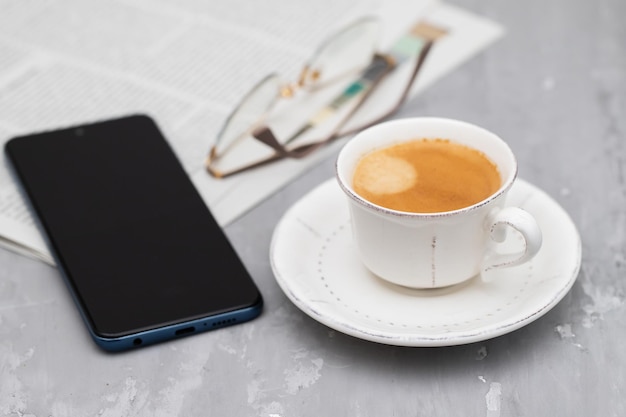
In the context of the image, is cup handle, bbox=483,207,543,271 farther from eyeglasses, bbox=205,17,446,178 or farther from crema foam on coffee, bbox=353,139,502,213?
eyeglasses, bbox=205,17,446,178

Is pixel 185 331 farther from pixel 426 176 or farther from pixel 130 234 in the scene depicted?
pixel 426 176

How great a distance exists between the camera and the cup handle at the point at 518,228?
0.64 meters

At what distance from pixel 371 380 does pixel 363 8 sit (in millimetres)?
560

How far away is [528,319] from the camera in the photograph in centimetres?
63

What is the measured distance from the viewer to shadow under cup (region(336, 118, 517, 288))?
0.64m

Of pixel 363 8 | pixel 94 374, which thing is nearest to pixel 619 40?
pixel 363 8

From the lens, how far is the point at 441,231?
0.64m

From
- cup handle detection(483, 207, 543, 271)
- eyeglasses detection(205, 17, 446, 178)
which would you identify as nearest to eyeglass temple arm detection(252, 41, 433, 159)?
eyeglasses detection(205, 17, 446, 178)

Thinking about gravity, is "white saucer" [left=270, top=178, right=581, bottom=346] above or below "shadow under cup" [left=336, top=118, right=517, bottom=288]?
below

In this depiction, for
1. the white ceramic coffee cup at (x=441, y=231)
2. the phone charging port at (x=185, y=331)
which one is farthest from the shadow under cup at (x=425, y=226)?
the phone charging port at (x=185, y=331)

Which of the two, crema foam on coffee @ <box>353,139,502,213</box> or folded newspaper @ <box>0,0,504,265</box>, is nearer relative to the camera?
crema foam on coffee @ <box>353,139,502,213</box>

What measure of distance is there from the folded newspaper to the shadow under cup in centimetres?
17

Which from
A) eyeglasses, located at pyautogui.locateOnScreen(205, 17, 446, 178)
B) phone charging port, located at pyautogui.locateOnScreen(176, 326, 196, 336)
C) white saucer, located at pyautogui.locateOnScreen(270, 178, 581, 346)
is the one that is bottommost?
eyeglasses, located at pyautogui.locateOnScreen(205, 17, 446, 178)

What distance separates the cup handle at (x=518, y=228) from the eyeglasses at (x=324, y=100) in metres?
0.26
